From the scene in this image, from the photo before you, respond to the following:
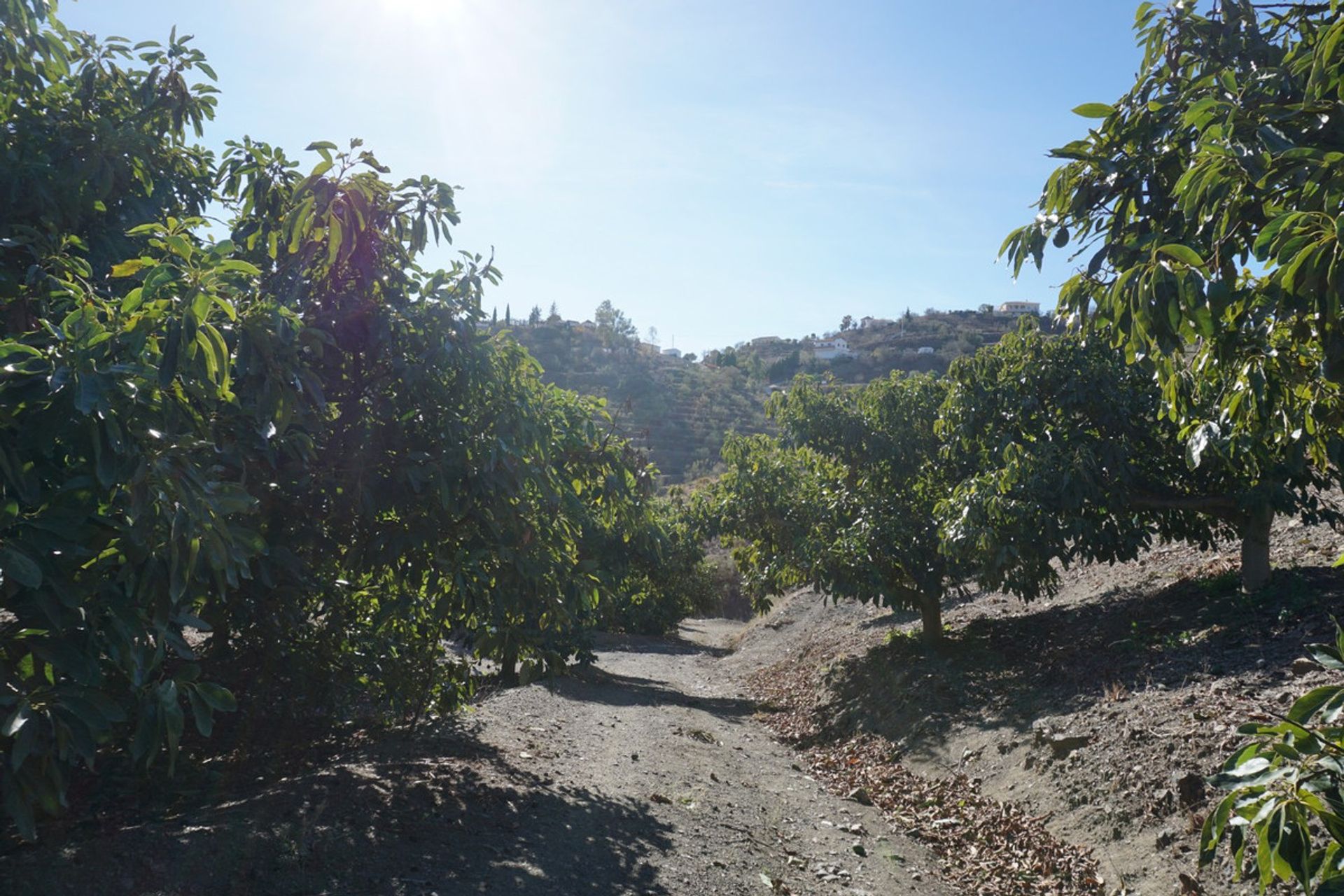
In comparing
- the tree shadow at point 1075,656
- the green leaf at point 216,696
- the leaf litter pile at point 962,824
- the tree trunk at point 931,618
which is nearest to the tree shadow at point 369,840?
the green leaf at point 216,696

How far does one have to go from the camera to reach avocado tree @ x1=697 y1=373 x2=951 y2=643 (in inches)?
607

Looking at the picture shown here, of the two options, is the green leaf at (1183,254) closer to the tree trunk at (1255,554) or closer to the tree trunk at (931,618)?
the tree trunk at (1255,554)

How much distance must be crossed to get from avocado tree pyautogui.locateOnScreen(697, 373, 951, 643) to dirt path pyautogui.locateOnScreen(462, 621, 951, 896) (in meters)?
3.29

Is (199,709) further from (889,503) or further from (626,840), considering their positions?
(889,503)

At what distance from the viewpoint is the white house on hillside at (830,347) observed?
109812mm

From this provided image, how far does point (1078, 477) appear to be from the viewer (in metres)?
10.9

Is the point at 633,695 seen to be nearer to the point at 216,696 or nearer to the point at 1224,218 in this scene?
the point at 216,696

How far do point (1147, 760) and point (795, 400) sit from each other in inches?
428

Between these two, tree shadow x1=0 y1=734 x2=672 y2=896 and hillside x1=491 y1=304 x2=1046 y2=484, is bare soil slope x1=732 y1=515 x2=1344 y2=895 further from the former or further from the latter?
hillside x1=491 y1=304 x2=1046 y2=484

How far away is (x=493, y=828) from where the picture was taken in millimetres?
6680

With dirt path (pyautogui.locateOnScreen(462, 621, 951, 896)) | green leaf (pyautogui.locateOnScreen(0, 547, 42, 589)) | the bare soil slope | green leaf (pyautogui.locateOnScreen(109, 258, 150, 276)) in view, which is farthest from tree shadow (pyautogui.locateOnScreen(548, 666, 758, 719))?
green leaf (pyautogui.locateOnScreen(0, 547, 42, 589))

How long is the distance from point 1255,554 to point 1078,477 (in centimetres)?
230

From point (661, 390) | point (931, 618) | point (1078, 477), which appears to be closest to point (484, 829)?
point (1078, 477)

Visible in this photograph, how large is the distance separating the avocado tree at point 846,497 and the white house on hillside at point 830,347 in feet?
291
